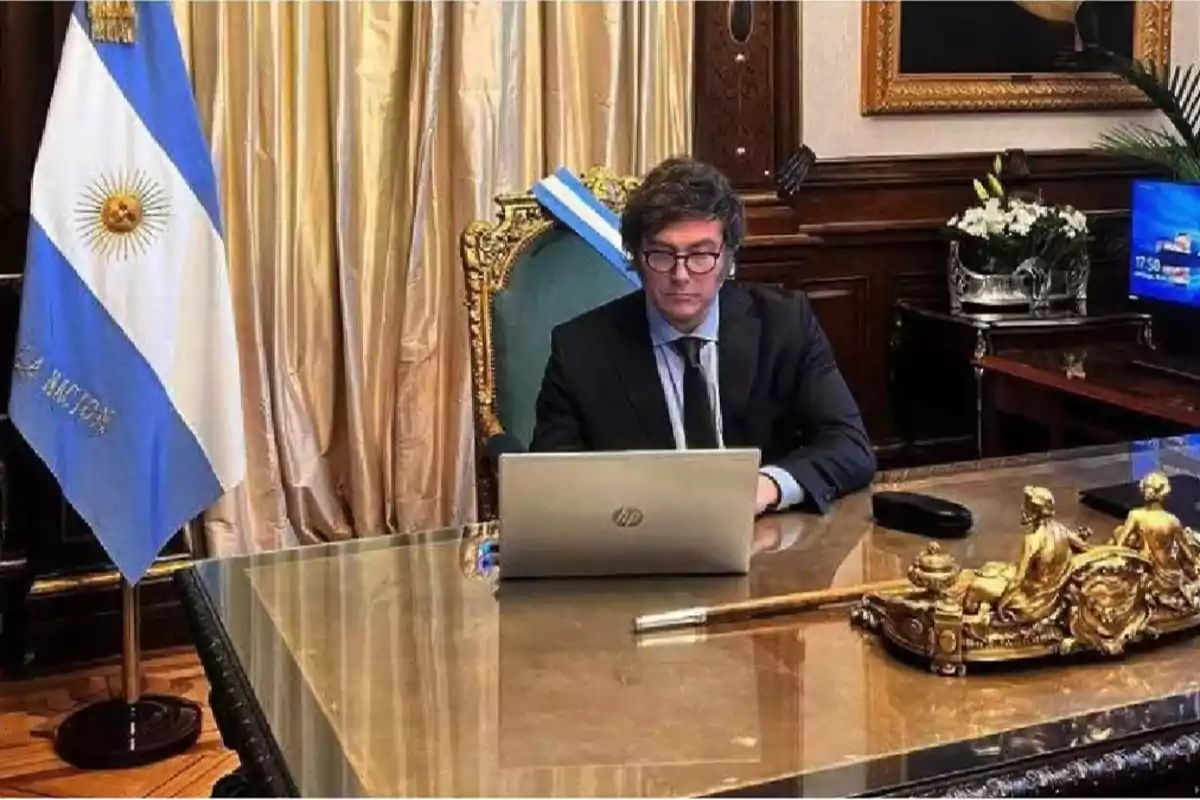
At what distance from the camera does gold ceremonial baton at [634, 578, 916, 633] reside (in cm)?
170

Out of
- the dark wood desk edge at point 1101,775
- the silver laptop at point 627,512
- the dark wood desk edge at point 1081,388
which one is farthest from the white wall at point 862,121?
the dark wood desk edge at point 1101,775

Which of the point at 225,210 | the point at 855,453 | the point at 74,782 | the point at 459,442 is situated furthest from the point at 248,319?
the point at 855,453

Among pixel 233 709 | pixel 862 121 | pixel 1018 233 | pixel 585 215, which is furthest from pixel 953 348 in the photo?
pixel 233 709

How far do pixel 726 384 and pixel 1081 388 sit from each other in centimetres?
120

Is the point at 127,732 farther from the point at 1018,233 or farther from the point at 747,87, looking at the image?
the point at 1018,233

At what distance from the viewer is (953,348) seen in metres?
4.38

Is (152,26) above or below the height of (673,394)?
above

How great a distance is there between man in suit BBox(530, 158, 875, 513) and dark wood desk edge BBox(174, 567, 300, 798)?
2.48ft

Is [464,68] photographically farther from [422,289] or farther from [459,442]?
[459,442]

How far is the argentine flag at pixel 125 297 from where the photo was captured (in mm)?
3094

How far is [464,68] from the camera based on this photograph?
3.81 metres

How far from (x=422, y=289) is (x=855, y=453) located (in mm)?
1808

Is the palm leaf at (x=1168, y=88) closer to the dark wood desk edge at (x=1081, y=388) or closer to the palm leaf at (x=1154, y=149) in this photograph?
the palm leaf at (x=1154, y=149)

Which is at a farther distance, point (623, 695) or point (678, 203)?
point (678, 203)
